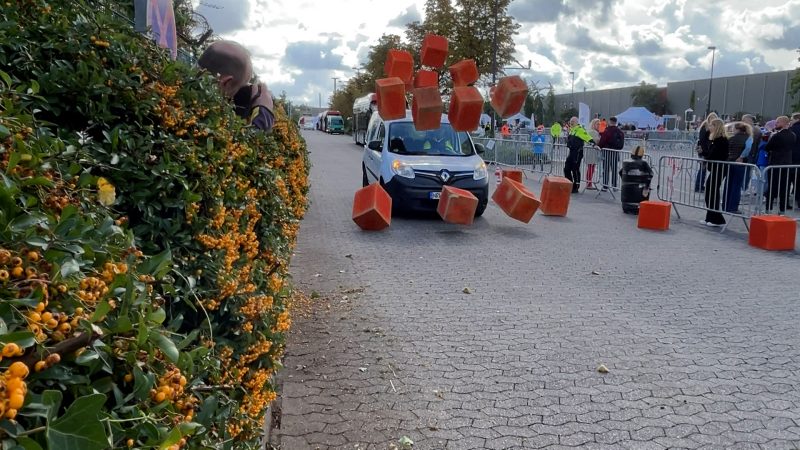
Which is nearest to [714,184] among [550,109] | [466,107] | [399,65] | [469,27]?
[466,107]

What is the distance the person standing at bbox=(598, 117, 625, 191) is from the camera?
52.9ft

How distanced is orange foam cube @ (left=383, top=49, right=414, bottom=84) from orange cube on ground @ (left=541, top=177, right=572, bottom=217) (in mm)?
3477

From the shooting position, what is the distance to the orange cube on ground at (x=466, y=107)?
11.6m

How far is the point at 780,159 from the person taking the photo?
43.4 ft

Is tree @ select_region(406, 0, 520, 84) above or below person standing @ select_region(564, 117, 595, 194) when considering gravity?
above

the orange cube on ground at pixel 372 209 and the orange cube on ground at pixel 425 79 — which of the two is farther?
the orange cube on ground at pixel 425 79

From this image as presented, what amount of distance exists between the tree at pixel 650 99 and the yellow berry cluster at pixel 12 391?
297 ft

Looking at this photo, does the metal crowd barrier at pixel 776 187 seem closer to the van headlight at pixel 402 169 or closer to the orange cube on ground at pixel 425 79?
the van headlight at pixel 402 169

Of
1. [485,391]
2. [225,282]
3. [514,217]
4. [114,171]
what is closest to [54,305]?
[114,171]

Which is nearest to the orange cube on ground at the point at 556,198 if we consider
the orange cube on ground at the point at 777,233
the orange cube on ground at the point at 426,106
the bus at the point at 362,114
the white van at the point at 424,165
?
the white van at the point at 424,165

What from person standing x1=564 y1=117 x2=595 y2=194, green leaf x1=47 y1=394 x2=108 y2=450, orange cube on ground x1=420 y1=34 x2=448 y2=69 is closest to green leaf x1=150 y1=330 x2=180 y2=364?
green leaf x1=47 y1=394 x2=108 y2=450

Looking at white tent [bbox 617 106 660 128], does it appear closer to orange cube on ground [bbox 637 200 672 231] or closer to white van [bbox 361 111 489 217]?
white van [bbox 361 111 489 217]

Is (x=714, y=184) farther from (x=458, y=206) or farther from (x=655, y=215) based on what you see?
(x=458, y=206)

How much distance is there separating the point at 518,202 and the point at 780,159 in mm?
5718
